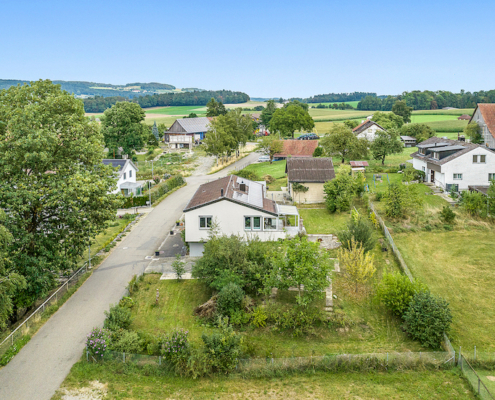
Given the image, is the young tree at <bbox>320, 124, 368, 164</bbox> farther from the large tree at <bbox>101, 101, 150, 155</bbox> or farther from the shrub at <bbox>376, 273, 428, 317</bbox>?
the shrub at <bbox>376, 273, 428, 317</bbox>

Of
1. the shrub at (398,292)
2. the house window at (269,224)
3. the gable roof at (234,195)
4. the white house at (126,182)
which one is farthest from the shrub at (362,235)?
the white house at (126,182)

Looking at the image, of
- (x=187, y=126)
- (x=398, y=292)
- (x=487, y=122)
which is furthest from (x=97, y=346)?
(x=187, y=126)

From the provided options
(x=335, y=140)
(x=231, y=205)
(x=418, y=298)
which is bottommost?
(x=418, y=298)

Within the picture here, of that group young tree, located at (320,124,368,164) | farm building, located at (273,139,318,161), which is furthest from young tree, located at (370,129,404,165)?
farm building, located at (273,139,318,161)

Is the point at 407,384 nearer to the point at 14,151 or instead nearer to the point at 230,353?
the point at 230,353

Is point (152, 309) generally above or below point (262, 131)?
below

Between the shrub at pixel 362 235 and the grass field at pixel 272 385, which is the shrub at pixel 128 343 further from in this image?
the shrub at pixel 362 235

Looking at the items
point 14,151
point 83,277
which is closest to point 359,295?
point 83,277
